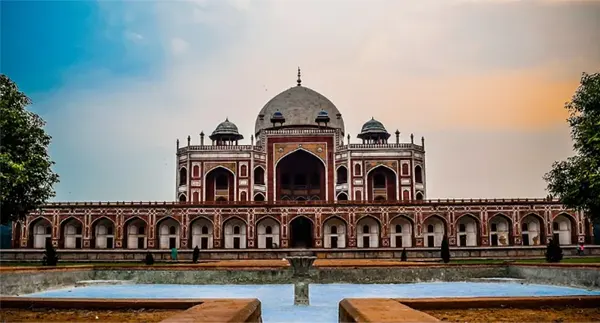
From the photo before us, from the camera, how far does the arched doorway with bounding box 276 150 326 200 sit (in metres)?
42.6

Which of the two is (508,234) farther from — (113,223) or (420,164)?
(113,223)

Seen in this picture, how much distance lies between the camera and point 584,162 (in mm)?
15445

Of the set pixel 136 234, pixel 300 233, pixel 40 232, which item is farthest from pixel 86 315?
pixel 300 233

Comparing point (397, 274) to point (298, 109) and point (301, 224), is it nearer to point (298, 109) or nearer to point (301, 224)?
point (301, 224)

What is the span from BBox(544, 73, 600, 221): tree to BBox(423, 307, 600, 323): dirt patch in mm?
7244

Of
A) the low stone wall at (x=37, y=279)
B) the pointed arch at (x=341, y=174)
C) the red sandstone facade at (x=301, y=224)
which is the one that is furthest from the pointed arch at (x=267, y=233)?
the low stone wall at (x=37, y=279)

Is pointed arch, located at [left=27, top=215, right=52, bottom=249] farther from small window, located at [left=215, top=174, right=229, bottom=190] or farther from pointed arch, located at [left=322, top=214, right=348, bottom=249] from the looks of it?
pointed arch, located at [left=322, top=214, right=348, bottom=249]

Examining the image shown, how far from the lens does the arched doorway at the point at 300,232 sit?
3706cm

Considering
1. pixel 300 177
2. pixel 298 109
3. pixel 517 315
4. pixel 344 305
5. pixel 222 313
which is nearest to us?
pixel 222 313

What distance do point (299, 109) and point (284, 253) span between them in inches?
680

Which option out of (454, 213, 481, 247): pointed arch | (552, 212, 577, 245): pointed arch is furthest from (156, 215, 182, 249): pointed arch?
(552, 212, 577, 245): pointed arch

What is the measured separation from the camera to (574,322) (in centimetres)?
693

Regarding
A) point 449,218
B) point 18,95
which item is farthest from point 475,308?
point 449,218

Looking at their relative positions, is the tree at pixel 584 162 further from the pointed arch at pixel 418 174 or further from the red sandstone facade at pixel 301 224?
the pointed arch at pixel 418 174
